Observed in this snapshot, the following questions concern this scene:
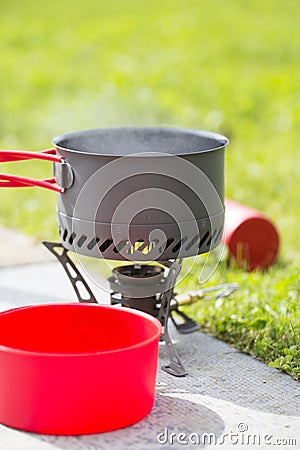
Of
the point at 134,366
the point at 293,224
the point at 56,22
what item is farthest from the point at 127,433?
the point at 56,22

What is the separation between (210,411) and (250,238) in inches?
67.7

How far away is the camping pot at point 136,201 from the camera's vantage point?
3049 millimetres

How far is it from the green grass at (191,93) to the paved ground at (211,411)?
14 cm

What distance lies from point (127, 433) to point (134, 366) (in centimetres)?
22

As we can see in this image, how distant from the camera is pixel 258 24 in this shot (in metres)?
10.4

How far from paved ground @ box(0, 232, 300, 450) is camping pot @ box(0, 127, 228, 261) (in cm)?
49

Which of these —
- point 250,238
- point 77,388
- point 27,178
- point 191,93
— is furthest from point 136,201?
point 191,93

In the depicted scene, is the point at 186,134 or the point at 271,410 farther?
the point at 186,134

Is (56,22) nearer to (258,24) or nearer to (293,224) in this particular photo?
(258,24)

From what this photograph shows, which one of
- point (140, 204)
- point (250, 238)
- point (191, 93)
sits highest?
point (140, 204)

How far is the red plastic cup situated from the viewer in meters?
4.46

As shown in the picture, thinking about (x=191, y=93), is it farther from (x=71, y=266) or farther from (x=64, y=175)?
(x=64, y=175)

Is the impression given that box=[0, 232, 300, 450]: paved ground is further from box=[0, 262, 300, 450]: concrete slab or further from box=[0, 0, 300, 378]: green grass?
box=[0, 0, 300, 378]: green grass

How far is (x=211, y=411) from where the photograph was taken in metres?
2.92
